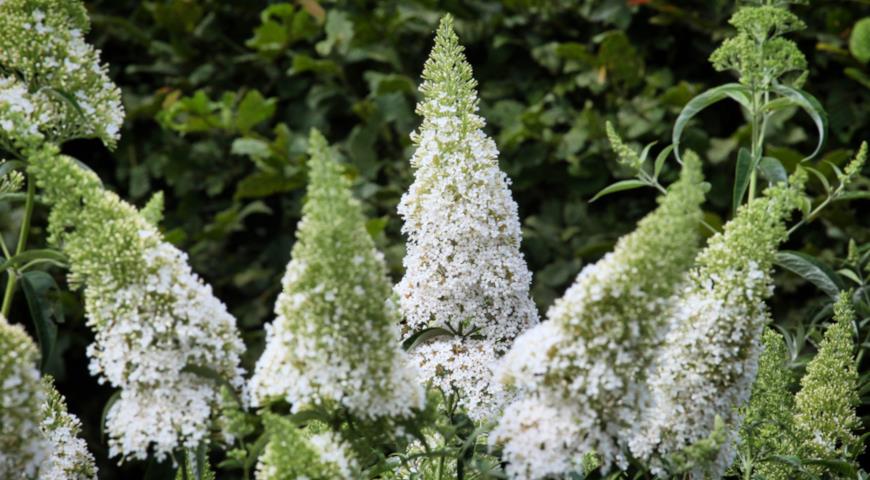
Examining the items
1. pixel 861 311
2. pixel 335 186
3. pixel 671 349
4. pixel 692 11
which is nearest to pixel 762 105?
pixel 861 311

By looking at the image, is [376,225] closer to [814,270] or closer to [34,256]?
[814,270]

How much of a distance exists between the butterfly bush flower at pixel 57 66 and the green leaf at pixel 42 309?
0.72 feet

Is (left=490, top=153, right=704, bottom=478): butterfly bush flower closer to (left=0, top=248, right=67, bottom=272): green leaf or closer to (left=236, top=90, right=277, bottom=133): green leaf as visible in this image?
(left=0, top=248, right=67, bottom=272): green leaf

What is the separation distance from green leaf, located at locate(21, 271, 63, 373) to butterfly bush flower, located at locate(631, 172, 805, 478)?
2.76ft

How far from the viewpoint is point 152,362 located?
3.87 ft


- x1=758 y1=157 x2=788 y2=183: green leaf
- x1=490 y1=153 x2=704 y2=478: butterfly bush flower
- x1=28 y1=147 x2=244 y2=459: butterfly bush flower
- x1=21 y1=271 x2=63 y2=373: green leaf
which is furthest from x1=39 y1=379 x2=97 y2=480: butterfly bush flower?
x1=758 y1=157 x2=788 y2=183: green leaf

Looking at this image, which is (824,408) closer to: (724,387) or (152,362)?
(724,387)

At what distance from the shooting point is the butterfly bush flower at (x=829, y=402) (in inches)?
66.1

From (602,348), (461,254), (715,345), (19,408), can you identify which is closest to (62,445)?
(19,408)

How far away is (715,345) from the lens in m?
1.28

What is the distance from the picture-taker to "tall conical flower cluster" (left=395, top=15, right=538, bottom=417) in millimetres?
1578

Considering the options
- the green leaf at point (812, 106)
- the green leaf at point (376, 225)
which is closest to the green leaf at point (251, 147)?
the green leaf at point (376, 225)

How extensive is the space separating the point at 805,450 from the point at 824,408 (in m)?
0.08

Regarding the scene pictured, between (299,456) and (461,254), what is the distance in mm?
522
